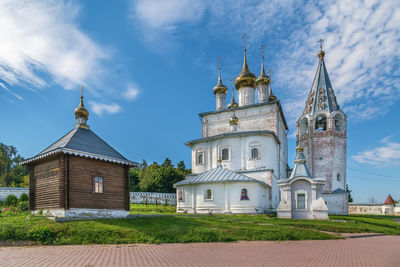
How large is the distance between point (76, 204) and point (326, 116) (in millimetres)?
32794

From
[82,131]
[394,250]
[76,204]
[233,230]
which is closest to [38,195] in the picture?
[76,204]

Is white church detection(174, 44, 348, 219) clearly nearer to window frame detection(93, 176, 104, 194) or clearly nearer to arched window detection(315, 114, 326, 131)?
arched window detection(315, 114, 326, 131)

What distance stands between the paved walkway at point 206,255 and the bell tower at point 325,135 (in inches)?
1040

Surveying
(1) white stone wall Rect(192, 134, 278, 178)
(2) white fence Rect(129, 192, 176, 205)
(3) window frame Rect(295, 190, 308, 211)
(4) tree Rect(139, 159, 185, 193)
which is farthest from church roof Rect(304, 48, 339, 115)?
(2) white fence Rect(129, 192, 176, 205)

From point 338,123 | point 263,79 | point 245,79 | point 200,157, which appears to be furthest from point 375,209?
point 200,157

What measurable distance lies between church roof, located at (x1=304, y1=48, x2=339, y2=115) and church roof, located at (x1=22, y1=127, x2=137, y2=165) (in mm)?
30025

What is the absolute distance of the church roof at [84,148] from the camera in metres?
13.5

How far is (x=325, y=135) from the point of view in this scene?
36.1 metres

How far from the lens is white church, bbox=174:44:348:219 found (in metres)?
22.2

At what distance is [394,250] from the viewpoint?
9.80 meters

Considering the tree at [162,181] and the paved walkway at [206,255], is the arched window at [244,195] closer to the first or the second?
the paved walkway at [206,255]

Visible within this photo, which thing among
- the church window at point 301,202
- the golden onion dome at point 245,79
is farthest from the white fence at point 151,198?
the church window at point 301,202

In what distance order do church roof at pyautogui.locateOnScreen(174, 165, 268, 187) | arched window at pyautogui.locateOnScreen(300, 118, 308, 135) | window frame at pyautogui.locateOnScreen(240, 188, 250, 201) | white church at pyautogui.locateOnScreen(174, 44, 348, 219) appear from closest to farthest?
white church at pyautogui.locateOnScreen(174, 44, 348, 219), window frame at pyautogui.locateOnScreen(240, 188, 250, 201), church roof at pyautogui.locateOnScreen(174, 165, 268, 187), arched window at pyautogui.locateOnScreen(300, 118, 308, 135)

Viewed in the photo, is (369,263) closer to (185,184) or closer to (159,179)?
(185,184)
